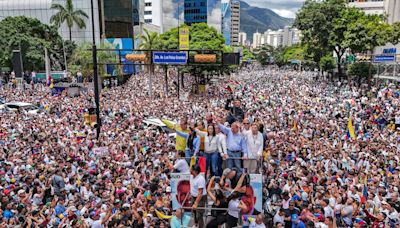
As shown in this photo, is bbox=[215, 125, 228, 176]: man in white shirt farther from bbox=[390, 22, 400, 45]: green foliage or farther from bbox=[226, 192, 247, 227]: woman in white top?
bbox=[390, 22, 400, 45]: green foliage

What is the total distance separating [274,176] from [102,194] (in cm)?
483

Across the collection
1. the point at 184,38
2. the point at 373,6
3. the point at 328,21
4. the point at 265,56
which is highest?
the point at 373,6

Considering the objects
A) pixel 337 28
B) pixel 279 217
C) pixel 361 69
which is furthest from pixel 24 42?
pixel 279 217

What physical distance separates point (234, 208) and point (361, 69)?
40542 millimetres

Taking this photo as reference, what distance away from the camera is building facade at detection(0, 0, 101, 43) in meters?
63.3

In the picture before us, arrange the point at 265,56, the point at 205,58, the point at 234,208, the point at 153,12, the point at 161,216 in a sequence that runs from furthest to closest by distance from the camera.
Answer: the point at 265,56
the point at 153,12
the point at 205,58
the point at 161,216
the point at 234,208

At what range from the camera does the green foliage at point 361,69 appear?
41875mm

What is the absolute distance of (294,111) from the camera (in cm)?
2366

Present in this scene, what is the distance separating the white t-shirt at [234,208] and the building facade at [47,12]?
6100 centimetres

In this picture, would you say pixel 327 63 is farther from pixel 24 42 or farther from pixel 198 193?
pixel 198 193

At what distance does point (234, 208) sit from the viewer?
6.70m

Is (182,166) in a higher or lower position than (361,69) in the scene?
lower

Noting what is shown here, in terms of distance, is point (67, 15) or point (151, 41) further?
point (67, 15)

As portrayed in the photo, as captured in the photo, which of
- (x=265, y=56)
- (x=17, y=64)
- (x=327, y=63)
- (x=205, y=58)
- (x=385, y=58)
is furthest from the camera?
(x=265, y=56)
